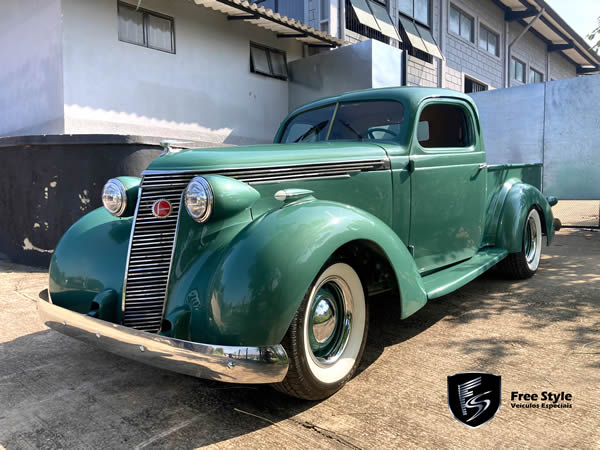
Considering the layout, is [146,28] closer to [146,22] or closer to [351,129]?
[146,22]

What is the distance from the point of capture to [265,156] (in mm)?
2449

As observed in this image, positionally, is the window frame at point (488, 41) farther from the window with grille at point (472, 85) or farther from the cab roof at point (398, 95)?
the cab roof at point (398, 95)

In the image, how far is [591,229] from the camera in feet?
24.4

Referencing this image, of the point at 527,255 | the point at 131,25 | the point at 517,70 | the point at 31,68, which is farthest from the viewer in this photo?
the point at 517,70

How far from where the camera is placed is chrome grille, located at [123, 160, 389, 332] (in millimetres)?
2168

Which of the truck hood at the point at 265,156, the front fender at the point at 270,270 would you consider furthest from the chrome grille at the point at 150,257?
the front fender at the point at 270,270

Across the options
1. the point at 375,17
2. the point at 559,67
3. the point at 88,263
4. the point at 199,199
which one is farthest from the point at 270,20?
the point at 559,67

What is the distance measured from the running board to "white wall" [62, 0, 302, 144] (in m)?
5.69

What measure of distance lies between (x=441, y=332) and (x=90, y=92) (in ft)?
20.2

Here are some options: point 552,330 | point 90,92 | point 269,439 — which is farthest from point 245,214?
point 90,92

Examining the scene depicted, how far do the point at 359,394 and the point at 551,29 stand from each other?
20.3 meters

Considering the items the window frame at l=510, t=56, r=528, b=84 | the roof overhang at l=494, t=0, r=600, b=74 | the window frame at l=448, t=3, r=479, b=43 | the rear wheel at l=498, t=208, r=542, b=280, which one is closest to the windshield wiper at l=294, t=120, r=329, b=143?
the rear wheel at l=498, t=208, r=542, b=280

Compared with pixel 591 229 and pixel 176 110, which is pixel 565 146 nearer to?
pixel 591 229

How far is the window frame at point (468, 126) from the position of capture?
123 inches
